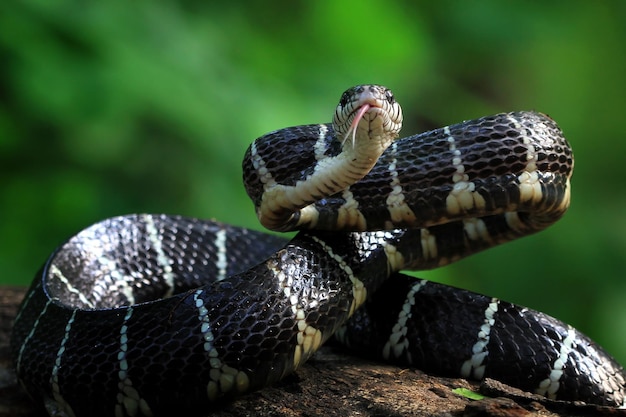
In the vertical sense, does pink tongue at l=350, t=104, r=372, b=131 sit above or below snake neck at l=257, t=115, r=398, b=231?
above

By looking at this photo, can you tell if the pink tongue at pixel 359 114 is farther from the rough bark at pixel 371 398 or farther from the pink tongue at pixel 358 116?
the rough bark at pixel 371 398

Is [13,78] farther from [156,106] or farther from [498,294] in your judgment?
[498,294]

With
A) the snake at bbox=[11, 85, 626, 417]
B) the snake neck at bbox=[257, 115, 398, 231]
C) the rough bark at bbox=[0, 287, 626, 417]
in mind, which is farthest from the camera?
the snake neck at bbox=[257, 115, 398, 231]

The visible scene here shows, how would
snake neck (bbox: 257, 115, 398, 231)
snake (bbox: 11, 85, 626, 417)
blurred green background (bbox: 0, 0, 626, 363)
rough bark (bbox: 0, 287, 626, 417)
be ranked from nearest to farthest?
rough bark (bbox: 0, 287, 626, 417), snake (bbox: 11, 85, 626, 417), snake neck (bbox: 257, 115, 398, 231), blurred green background (bbox: 0, 0, 626, 363)

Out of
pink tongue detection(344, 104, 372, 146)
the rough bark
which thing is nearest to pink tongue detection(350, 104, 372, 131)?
pink tongue detection(344, 104, 372, 146)

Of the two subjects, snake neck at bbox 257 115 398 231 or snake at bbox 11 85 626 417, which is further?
snake neck at bbox 257 115 398 231

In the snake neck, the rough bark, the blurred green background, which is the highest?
the blurred green background

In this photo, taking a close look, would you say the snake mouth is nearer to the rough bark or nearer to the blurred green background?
the rough bark
